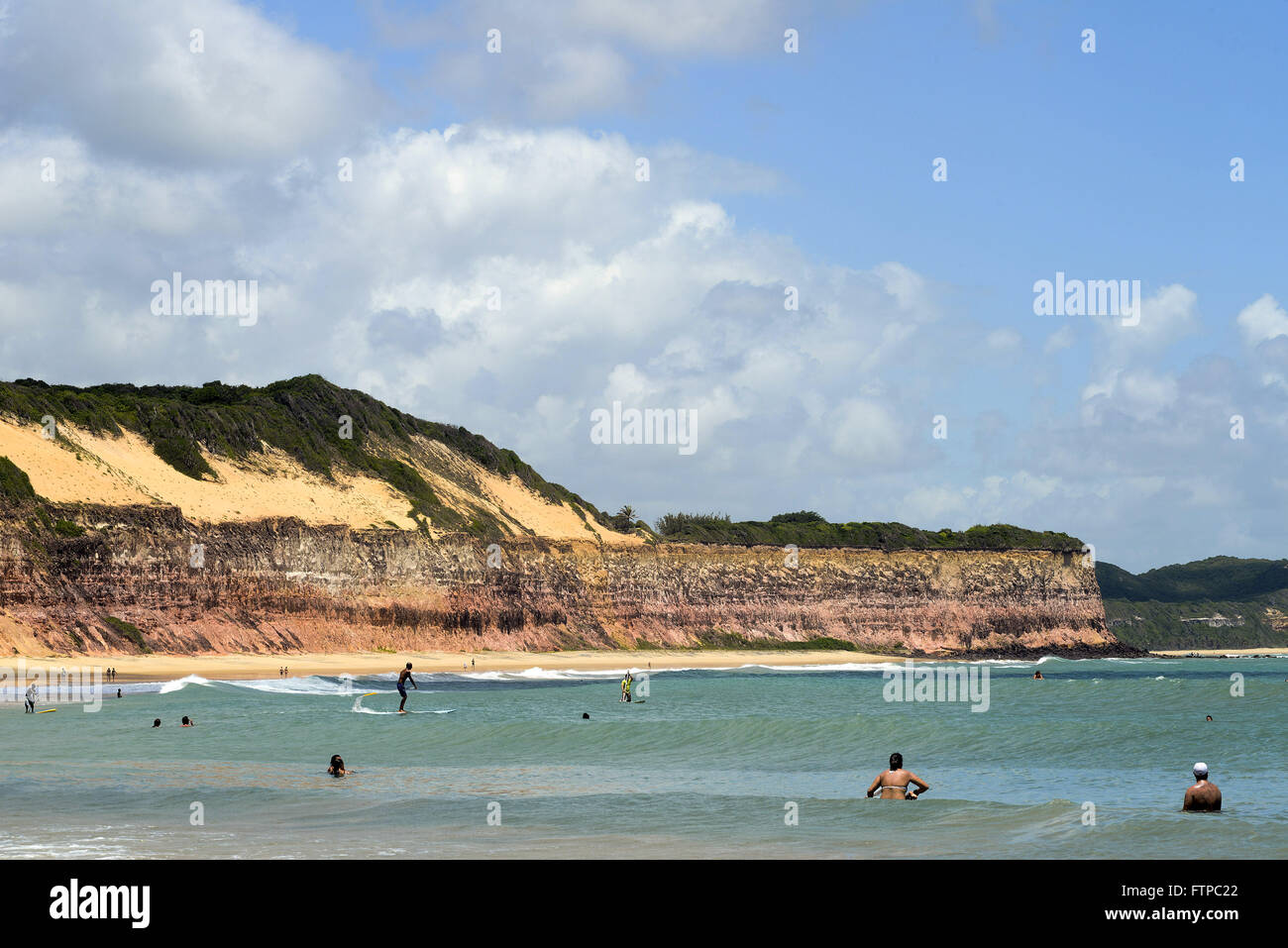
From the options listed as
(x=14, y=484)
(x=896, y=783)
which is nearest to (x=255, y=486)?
(x=14, y=484)

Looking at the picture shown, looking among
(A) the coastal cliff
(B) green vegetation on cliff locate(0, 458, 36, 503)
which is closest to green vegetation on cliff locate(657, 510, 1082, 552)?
(A) the coastal cliff

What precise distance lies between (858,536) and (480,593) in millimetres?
59954

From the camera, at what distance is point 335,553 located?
246ft

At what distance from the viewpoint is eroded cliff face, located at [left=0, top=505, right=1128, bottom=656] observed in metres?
60.1

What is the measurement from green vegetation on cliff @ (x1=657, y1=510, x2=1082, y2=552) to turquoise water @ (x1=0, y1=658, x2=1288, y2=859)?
7708 centimetres

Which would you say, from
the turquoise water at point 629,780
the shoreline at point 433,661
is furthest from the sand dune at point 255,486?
the turquoise water at point 629,780

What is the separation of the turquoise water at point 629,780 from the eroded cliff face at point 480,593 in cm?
2015

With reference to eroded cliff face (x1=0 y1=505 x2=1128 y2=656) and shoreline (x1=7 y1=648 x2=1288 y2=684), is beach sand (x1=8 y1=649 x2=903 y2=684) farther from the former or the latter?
eroded cliff face (x1=0 y1=505 x2=1128 y2=656)

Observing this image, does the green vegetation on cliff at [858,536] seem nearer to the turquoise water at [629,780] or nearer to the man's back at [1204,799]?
the turquoise water at [629,780]

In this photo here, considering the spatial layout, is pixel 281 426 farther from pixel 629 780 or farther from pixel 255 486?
pixel 629 780

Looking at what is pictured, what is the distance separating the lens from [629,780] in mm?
22344

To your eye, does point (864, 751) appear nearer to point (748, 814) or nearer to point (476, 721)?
point (748, 814)
